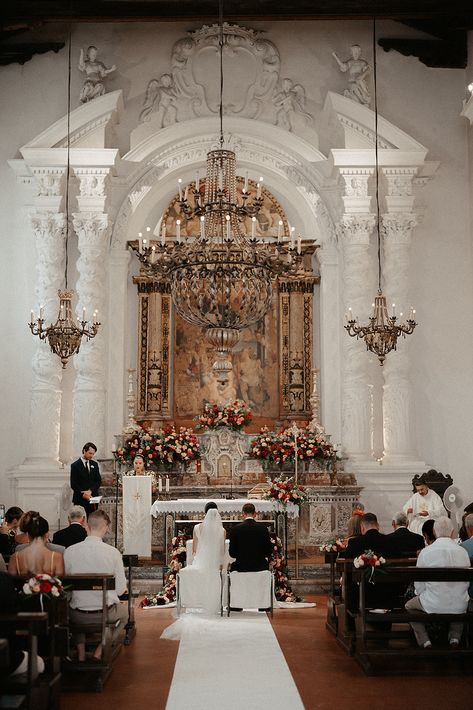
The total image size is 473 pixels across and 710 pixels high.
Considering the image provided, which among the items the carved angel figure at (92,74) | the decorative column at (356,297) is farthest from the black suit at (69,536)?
the carved angel figure at (92,74)

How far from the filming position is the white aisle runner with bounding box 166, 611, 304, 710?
6.86 m

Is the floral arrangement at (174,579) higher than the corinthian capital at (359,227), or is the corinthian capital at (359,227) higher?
the corinthian capital at (359,227)

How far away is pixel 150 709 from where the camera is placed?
22.0 feet

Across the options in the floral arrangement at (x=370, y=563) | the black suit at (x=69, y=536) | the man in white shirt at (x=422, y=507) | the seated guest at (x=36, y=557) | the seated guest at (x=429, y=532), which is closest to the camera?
the seated guest at (x=36, y=557)

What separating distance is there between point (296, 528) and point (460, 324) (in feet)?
16.6

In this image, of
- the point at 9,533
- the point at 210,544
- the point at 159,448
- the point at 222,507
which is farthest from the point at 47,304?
the point at 210,544

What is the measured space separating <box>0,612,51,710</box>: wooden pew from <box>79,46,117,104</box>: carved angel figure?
39.4ft

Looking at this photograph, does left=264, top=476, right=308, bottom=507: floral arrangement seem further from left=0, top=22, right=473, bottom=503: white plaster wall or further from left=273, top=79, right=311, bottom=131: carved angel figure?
left=273, top=79, right=311, bottom=131: carved angel figure

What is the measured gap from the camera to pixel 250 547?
11102 millimetres

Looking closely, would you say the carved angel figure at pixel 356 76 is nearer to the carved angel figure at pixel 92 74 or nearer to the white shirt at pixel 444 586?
the carved angel figure at pixel 92 74

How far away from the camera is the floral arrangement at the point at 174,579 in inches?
469

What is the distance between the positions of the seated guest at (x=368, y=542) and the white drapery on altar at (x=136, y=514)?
4946 mm

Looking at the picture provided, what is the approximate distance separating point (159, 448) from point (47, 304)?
10.1ft

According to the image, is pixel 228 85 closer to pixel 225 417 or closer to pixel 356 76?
pixel 356 76
